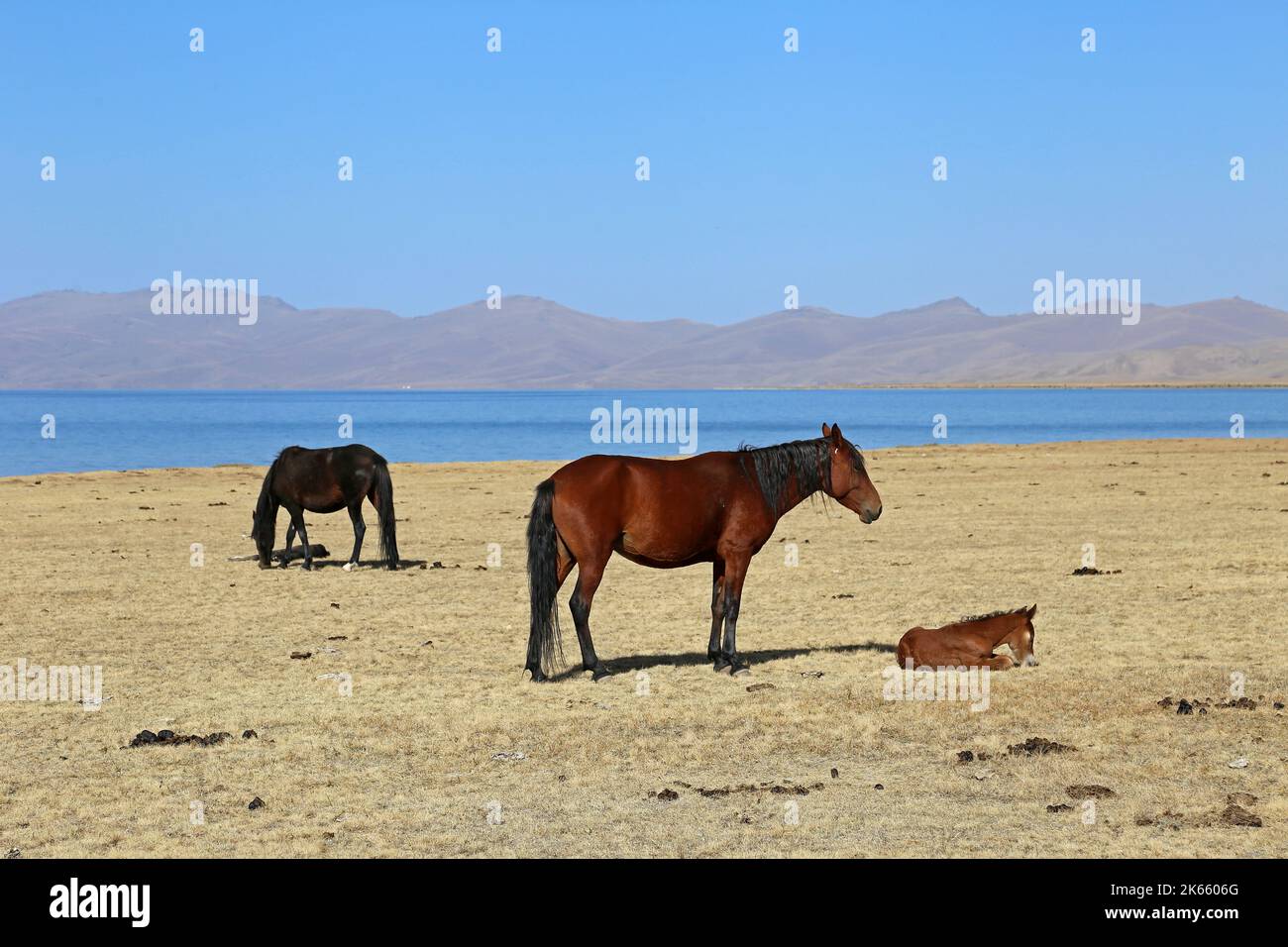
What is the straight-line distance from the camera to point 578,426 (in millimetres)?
140000

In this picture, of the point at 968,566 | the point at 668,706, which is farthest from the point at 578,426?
the point at 668,706

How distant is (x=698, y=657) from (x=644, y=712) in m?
2.85

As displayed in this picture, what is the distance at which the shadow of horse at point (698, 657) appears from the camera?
14163 mm

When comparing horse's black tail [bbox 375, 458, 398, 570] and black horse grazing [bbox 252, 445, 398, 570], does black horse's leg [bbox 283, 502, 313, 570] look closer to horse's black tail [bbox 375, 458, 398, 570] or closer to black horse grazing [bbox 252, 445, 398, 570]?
black horse grazing [bbox 252, 445, 398, 570]

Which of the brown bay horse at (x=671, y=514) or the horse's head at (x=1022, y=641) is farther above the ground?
the brown bay horse at (x=671, y=514)

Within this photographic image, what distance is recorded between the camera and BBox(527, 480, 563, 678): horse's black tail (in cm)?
1326

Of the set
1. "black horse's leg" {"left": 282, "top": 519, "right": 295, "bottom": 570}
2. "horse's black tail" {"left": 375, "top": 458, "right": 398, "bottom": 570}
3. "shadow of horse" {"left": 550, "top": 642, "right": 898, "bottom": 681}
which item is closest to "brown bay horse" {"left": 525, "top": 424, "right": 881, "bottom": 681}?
"shadow of horse" {"left": 550, "top": 642, "right": 898, "bottom": 681}

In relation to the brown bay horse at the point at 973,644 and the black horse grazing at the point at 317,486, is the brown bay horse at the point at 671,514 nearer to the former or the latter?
the brown bay horse at the point at 973,644

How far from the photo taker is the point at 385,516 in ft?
74.2

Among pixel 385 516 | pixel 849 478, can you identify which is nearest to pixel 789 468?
pixel 849 478

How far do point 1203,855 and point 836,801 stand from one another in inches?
91.3

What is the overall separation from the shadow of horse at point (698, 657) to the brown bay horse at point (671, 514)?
1.42ft

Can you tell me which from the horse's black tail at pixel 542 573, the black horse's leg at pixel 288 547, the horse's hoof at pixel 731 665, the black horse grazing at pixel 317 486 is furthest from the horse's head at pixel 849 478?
the black horse's leg at pixel 288 547

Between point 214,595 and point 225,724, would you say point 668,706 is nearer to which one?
point 225,724
